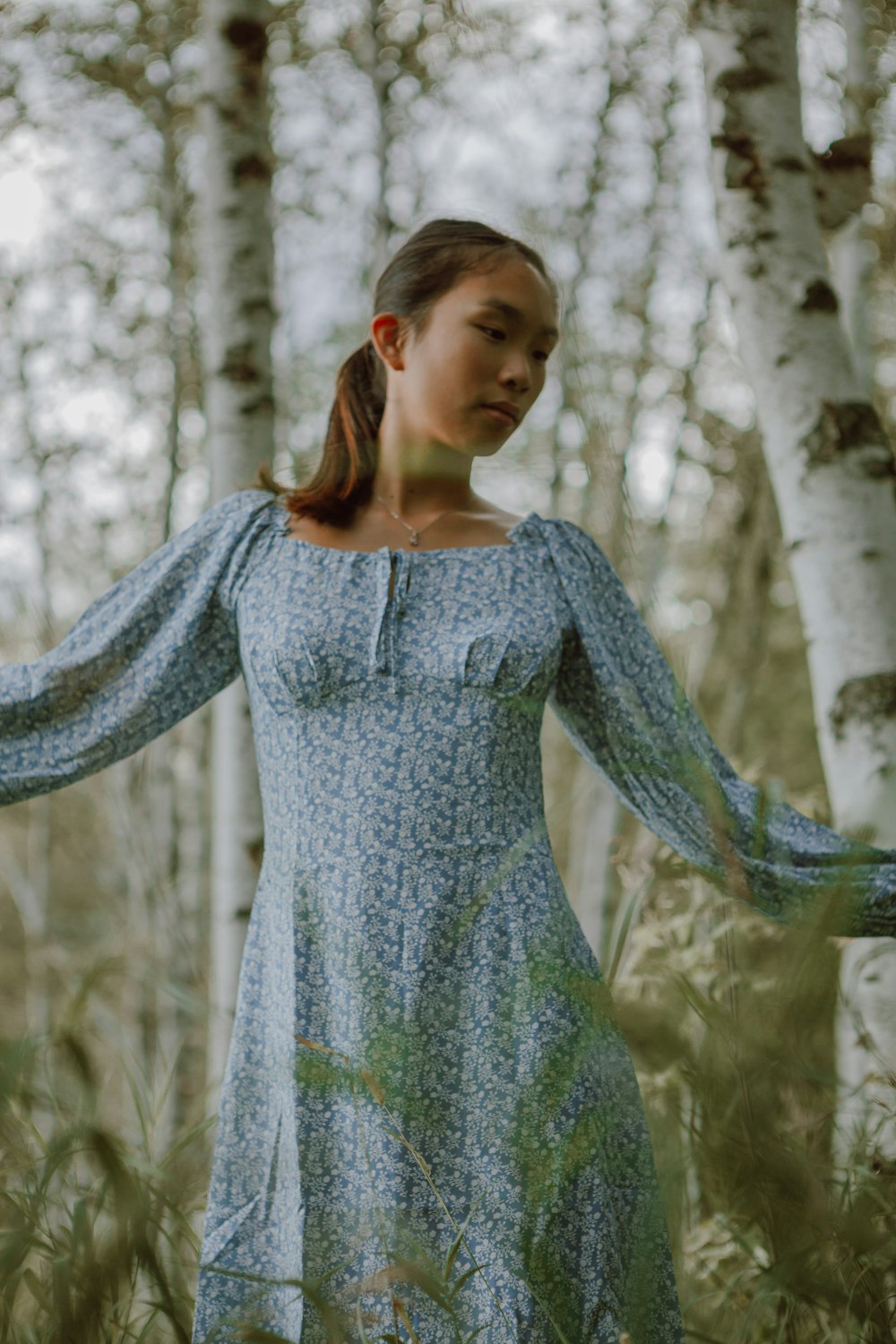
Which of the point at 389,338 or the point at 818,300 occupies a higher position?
the point at 818,300

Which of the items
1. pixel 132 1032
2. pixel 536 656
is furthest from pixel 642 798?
pixel 132 1032

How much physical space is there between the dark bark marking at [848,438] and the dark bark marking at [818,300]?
0.18 meters

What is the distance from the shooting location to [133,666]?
160 centimetres

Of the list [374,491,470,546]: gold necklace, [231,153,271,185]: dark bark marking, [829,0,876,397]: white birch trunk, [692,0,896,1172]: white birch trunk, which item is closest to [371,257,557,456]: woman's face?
[374,491,470,546]: gold necklace

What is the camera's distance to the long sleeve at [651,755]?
138cm

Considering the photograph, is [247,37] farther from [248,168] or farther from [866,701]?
[866,701]

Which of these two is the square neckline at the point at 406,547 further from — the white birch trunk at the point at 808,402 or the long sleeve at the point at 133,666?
the white birch trunk at the point at 808,402

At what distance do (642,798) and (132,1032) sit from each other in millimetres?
6706

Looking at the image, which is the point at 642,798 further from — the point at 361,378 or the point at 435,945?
the point at 361,378

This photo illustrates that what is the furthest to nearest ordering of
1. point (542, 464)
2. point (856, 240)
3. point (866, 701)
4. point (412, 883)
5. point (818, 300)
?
point (856, 240) < point (818, 300) < point (866, 701) < point (412, 883) < point (542, 464)

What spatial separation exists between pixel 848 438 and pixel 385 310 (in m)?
0.83

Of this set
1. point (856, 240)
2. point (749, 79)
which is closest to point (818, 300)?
point (749, 79)

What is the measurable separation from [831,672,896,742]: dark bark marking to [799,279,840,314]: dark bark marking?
26.1 inches

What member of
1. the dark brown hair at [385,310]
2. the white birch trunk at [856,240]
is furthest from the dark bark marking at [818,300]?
the white birch trunk at [856,240]
